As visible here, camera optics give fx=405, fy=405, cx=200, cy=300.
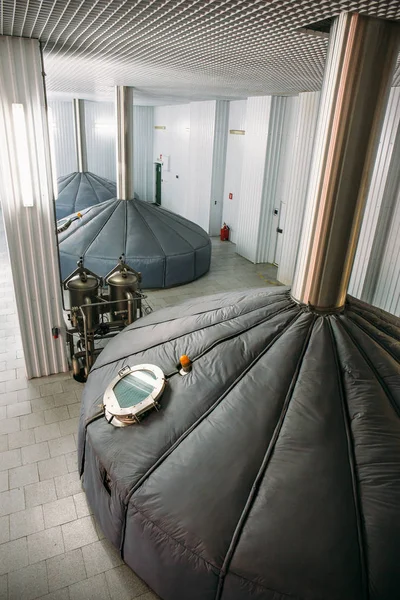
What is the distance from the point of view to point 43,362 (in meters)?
6.36

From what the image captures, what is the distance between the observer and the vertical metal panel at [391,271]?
22.9 feet

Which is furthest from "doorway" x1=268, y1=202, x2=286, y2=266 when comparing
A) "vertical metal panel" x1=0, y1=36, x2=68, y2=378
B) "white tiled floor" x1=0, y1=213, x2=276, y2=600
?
"white tiled floor" x1=0, y1=213, x2=276, y2=600

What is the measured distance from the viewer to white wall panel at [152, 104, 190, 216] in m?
15.8

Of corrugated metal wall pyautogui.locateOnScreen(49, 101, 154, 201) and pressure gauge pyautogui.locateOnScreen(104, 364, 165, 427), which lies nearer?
pressure gauge pyautogui.locateOnScreen(104, 364, 165, 427)

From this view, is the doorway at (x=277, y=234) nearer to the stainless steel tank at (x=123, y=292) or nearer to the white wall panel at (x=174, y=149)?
the white wall panel at (x=174, y=149)

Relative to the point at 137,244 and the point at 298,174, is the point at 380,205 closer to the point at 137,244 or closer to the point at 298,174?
the point at 298,174

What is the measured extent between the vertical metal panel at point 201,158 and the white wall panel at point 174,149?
0.79 m

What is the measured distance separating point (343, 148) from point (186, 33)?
189 cm

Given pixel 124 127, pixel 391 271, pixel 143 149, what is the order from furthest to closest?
pixel 143 149, pixel 124 127, pixel 391 271

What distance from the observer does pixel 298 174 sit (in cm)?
962

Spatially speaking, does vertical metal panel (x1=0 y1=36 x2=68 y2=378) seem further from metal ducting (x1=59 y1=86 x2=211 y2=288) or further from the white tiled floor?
metal ducting (x1=59 y1=86 x2=211 y2=288)

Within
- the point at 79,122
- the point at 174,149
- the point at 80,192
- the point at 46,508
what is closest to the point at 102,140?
the point at 174,149

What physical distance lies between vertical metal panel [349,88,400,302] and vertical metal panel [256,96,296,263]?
165 inches

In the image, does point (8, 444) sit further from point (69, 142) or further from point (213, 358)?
point (69, 142)
